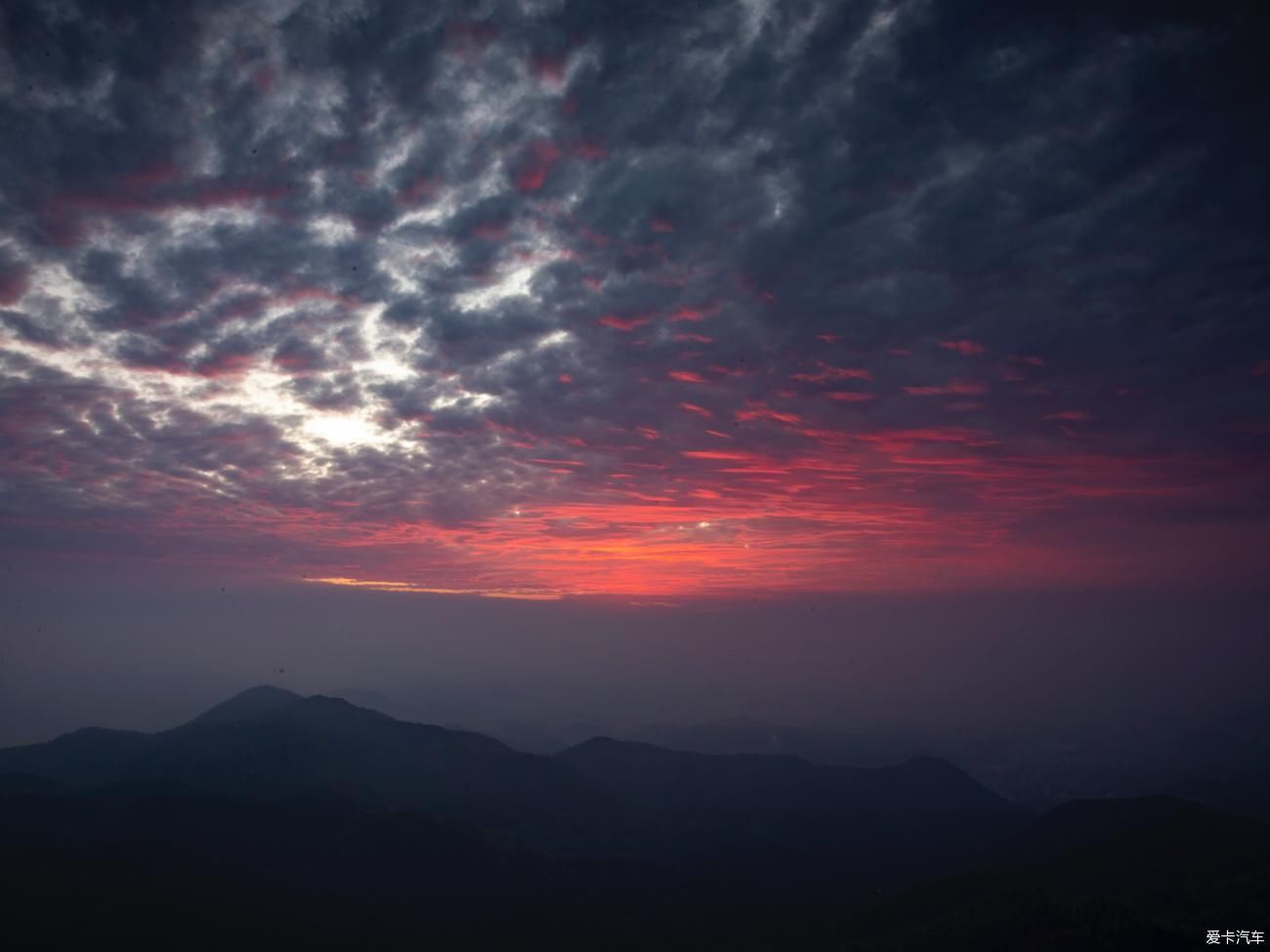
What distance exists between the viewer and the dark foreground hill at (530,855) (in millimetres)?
63000

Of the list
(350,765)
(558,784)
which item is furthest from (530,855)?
(350,765)

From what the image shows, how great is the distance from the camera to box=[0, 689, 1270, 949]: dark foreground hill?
207 ft

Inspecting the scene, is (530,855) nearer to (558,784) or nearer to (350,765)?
(558,784)

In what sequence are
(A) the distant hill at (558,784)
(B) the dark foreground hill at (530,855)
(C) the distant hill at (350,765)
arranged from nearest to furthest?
(B) the dark foreground hill at (530,855) → (A) the distant hill at (558,784) → (C) the distant hill at (350,765)

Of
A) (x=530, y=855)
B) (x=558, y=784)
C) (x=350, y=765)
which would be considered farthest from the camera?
(x=558, y=784)

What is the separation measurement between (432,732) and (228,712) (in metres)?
90.1

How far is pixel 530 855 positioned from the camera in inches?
3506

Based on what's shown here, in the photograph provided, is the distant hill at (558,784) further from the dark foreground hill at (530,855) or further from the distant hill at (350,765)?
the dark foreground hill at (530,855)

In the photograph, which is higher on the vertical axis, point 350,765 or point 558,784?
point 350,765

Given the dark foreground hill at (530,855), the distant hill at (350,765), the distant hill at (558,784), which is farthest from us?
the distant hill at (350,765)

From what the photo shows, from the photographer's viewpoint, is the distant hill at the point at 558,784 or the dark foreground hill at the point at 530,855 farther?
the distant hill at the point at 558,784

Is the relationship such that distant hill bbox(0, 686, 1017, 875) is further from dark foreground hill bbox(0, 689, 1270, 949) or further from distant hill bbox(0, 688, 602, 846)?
dark foreground hill bbox(0, 689, 1270, 949)

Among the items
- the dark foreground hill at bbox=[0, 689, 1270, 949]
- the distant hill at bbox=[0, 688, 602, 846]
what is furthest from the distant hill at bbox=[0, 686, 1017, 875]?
the dark foreground hill at bbox=[0, 689, 1270, 949]

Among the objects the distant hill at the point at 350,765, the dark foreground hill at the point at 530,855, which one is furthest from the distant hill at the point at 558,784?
the dark foreground hill at the point at 530,855
